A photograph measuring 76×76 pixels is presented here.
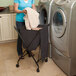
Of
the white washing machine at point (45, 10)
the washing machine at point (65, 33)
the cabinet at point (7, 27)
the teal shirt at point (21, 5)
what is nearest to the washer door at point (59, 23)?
the washing machine at point (65, 33)

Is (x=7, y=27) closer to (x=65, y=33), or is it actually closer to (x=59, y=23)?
(x=59, y=23)

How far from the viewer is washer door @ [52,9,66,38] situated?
210cm

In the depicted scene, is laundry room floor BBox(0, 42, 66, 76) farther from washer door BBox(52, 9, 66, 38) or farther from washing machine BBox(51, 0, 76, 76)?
washer door BBox(52, 9, 66, 38)

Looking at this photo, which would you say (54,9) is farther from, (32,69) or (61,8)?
(32,69)

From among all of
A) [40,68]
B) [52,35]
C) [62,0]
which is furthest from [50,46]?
[62,0]

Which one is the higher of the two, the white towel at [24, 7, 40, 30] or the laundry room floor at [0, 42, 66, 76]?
the white towel at [24, 7, 40, 30]

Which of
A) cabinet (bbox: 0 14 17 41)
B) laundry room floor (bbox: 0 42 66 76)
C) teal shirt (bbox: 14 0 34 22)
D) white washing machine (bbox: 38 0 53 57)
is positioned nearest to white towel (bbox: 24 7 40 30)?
teal shirt (bbox: 14 0 34 22)

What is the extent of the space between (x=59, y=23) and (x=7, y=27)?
60.0 inches

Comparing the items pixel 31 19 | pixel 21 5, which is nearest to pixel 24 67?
pixel 31 19

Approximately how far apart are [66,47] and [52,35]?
0.50 metres

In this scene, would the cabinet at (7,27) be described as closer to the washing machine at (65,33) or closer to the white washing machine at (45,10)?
the white washing machine at (45,10)

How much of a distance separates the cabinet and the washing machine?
1.26 meters

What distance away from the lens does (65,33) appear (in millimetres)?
2086

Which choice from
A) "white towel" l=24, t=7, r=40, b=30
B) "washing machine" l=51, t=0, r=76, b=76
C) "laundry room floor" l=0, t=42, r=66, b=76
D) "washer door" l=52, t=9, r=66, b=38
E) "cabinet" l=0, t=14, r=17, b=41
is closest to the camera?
"washing machine" l=51, t=0, r=76, b=76
